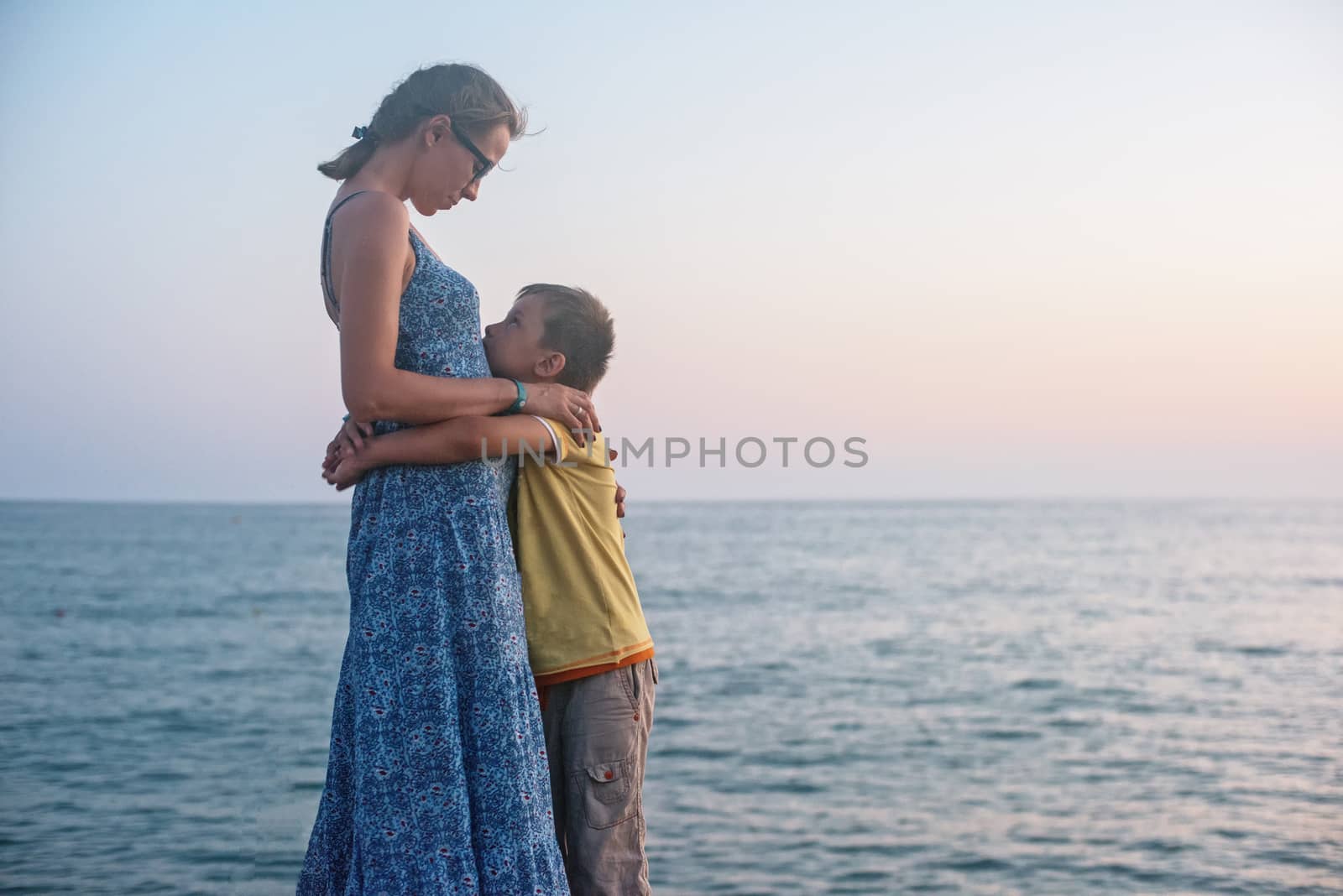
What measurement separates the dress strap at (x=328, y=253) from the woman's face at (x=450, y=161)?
0.14m

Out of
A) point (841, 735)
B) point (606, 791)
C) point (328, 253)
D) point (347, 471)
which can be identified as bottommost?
point (841, 735)

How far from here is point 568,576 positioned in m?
2.39

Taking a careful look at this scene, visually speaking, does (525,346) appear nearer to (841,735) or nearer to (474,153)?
(474,153)

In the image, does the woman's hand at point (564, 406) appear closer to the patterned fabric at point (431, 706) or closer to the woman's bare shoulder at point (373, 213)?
the patterned fabric at point (431, 706)

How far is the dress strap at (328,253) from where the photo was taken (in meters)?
2.25

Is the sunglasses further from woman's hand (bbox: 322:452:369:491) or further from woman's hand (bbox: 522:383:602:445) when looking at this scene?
woman's hand (bbox: 322:452:369:491)

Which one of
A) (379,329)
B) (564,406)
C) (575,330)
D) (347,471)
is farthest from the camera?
(575,330)

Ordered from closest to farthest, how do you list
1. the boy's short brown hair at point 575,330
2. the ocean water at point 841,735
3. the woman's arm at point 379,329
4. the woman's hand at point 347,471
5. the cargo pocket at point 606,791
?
the woman's arm at point 379,329 → the woman's hand at point 347,471 → the cargo pocket at point 606,791 → the boy's short brown hair at point 575,330 → the ocean water at point 841,735

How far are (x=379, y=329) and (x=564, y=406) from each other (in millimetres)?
436

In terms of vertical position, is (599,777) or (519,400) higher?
(519,400)

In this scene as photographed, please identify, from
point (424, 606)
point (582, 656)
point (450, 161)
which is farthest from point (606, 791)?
point (450, 161)

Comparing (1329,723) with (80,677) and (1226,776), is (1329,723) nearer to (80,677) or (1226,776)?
(1226,776)

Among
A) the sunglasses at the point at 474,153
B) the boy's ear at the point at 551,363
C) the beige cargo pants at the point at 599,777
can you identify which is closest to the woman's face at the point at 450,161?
the sunglasses at the point at 474,153

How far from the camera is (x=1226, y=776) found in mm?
10109
